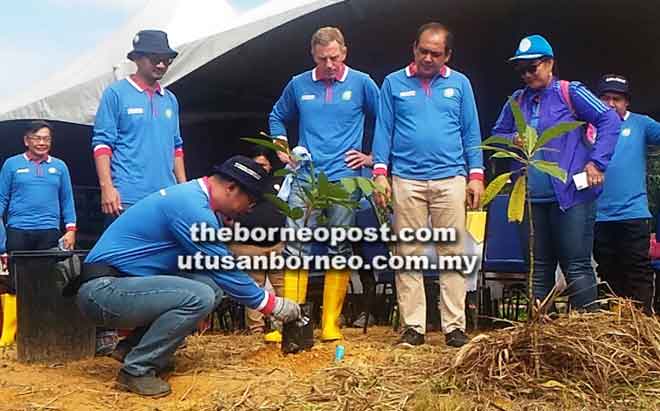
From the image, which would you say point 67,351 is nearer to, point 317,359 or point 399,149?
point 317,359

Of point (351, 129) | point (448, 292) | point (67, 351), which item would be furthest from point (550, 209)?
point (67, 351)

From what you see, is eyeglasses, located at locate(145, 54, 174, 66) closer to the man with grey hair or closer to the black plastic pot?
the man with grey hair

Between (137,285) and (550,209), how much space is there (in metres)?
2.06

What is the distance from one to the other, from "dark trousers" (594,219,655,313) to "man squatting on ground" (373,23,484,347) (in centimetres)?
109

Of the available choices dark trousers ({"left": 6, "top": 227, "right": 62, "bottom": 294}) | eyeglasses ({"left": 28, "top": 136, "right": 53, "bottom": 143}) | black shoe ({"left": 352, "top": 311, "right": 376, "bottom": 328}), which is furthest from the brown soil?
eyeglasses ({"left": 28, "top": 136, "right": 53, "bottom": 143})

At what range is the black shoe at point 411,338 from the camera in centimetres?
412

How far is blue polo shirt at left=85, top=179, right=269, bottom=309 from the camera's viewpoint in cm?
335

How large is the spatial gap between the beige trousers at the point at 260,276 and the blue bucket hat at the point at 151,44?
1.14 metres

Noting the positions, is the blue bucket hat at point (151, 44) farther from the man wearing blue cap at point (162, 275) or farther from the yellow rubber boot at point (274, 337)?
the yellow rubber boot at point (274, 337)

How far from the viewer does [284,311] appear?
3.56 meters

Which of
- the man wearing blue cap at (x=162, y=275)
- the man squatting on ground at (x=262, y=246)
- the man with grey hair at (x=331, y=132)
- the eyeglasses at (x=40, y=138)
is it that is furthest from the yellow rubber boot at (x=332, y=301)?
the eyeglasses at (x=40, y=138)

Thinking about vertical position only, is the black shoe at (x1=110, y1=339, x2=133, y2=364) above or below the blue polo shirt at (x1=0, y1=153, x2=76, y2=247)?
below

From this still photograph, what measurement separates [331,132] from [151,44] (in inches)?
42.0

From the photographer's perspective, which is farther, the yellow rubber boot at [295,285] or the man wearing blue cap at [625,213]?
the man wearing blue cap at [625,213]
